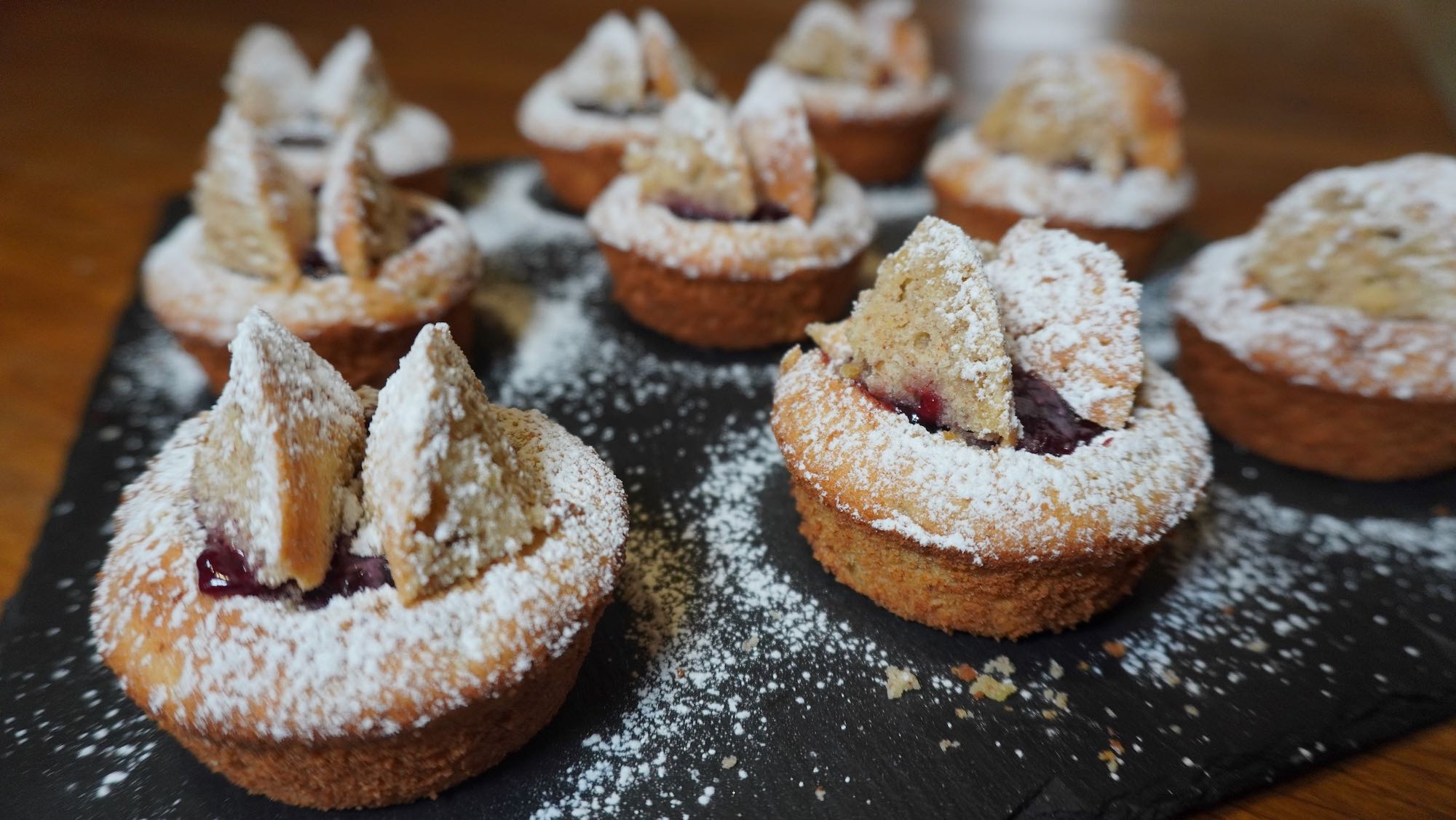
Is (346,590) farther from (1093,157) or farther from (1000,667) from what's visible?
(1093,157)

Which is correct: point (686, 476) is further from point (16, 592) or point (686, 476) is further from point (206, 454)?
point (16, 592)

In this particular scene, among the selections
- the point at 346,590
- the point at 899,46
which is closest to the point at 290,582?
the point at 346,590

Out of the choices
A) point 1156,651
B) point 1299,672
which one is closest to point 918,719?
point 1156,651

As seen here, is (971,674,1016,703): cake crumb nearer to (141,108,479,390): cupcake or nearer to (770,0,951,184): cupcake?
(141,108,479,390): cupcake

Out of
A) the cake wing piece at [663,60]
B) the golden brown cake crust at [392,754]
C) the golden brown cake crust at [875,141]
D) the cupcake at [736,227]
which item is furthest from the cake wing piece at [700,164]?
the golden brown cake crust at [392,754]

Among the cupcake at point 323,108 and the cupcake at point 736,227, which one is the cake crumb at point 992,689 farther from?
the cupcake at point 323,108

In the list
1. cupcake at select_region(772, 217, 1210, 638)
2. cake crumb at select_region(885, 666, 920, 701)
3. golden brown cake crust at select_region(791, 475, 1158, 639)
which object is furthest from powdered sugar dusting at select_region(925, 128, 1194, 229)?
cake crumb at select_region(885, 666, 920, 701)
